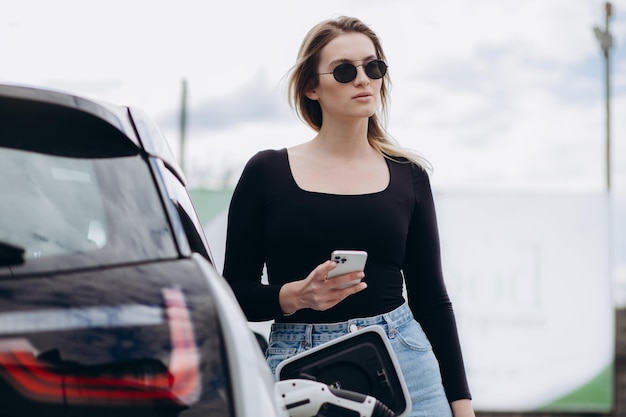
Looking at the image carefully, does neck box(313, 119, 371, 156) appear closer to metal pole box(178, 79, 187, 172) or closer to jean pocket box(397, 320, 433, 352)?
jean pocket box(397, 320, 433, 352)

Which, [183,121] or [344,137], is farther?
[183,121]

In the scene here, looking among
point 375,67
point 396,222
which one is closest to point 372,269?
point 396,222

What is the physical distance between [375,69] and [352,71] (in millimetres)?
74

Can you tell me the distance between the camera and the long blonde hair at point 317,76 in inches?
119

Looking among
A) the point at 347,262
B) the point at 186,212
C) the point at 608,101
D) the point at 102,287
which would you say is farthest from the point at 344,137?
the point at 608,101

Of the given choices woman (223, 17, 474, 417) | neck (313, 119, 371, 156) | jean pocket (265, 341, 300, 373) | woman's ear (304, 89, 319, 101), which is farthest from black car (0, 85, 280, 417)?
woman's ear (304, 89, 319, 101)

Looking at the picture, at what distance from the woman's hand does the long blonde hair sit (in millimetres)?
713

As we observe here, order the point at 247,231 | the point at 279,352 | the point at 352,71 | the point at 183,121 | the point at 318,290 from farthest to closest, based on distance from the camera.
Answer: the point at 183,121 < the point at 352,71 < the point at 247,231 < the point at 279,352 < the point at 318,290

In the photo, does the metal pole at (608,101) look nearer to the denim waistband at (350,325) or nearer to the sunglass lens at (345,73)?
the sunglass lens at (345,73)

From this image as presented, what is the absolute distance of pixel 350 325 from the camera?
8.63 ft

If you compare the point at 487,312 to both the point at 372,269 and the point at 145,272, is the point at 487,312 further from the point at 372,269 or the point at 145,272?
the point at 145,272

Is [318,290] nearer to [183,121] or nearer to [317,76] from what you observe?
[317,76]

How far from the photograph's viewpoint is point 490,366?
15203 mm

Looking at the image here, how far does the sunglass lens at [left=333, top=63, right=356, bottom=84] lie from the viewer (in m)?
2.90
